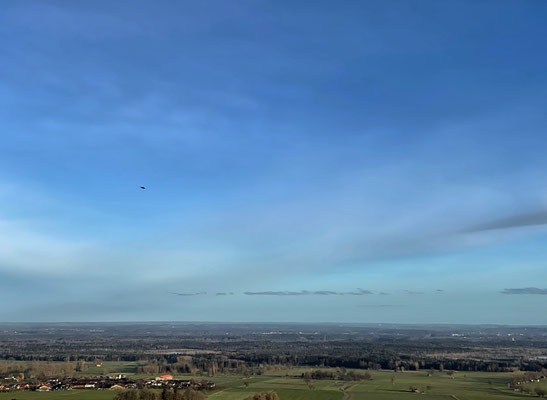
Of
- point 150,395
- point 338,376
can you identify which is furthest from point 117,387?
point 338,376

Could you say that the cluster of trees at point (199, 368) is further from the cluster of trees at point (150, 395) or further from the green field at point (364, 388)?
the cluster of trees at point (150, 395)

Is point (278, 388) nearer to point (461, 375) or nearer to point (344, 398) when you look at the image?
point (344, 398)

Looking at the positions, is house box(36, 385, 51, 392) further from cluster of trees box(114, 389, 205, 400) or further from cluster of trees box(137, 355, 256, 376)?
cluster of trees box(114, 389, 205, 400)

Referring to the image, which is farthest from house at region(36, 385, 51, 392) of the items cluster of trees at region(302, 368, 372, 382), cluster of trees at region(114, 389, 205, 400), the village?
cluster of trees at region(302, 368, 372, 382)

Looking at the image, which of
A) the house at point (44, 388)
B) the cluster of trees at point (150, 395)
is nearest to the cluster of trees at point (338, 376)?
the cluster of trees at point (150, 395)

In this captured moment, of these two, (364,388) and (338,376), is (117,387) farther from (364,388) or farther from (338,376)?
(338,376)

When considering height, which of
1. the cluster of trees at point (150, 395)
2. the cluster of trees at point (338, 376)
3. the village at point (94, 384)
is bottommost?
the cluster of trees at point (338, 376)

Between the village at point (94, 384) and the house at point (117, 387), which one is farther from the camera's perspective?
the village at point (94, 384)
